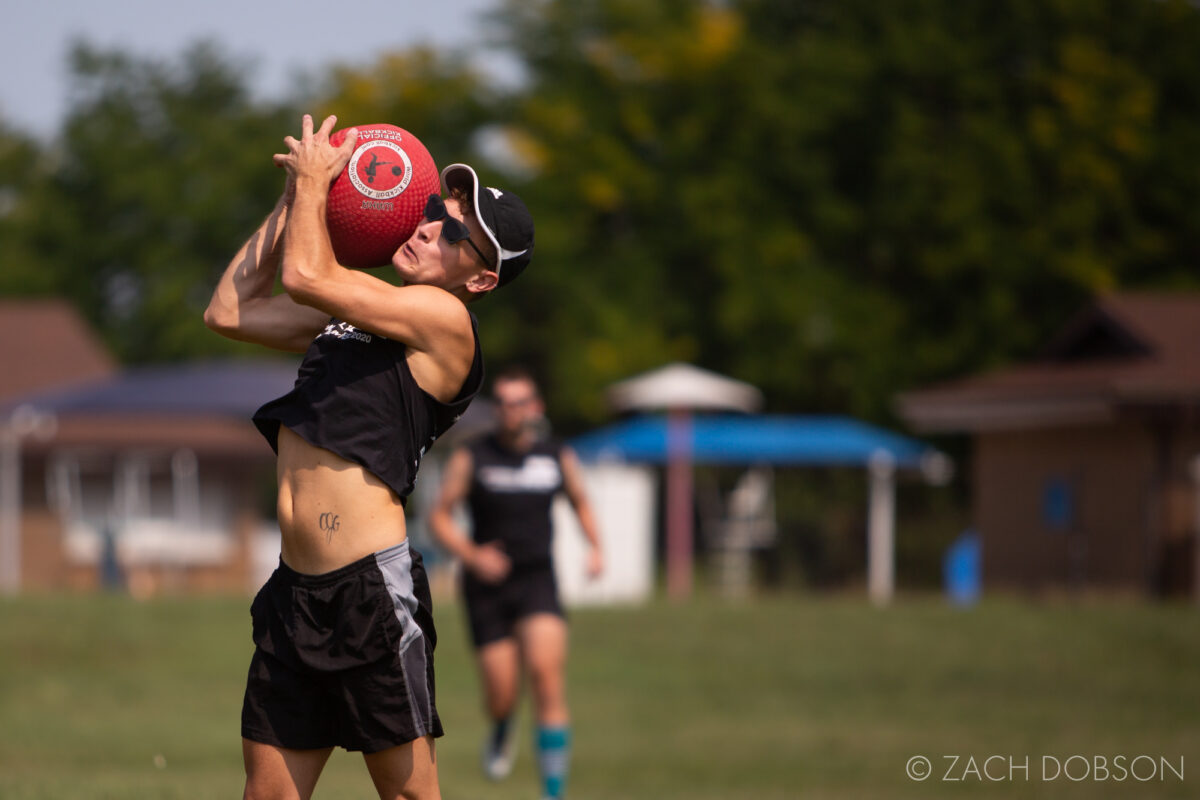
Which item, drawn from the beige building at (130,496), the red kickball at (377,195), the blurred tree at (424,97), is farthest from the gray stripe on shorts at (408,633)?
the blurred tree at (424,97)

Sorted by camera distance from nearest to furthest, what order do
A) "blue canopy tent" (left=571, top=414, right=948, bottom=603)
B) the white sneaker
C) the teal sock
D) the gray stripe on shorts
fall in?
1. the gray stripe on shorts
2. the teal sock
3. the white sneaker
4. "blue canopy tent" (left=571, top=414, right=948, bottom=603)

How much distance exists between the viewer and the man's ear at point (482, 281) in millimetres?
5320

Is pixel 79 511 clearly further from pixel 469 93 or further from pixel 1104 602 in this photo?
pixel 1104 602

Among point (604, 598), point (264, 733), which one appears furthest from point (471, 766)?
point (604, 598)

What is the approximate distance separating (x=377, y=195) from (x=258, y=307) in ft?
2.15

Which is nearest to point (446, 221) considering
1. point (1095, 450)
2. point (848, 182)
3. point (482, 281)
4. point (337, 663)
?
point (482, 281)

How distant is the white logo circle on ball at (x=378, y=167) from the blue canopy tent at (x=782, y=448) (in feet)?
84.0

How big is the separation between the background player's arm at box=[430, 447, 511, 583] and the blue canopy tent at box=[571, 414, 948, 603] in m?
18.9

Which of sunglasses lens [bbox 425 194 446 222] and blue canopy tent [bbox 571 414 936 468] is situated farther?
blue canopy tent [bbox 571 414 936 468]

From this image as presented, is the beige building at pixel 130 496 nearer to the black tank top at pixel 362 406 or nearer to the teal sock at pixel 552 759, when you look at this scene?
the teal sock at pixel 552 759

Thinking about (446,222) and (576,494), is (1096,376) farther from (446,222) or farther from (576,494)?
(446,222)

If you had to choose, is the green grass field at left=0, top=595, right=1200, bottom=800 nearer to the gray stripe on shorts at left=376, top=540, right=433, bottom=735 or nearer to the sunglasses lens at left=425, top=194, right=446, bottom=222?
the gray stripe on shorts at left=376, top=540, right=433, bottom=735

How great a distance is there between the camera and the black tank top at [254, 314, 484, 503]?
5.07 meters

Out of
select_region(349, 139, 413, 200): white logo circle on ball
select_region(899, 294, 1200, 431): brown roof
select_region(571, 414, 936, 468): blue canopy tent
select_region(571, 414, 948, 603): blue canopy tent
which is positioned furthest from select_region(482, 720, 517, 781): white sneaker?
select_region(571, 414, 936, 468): blue canopy tent
